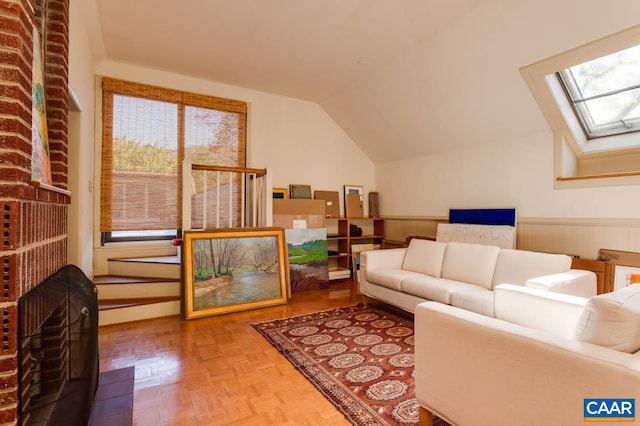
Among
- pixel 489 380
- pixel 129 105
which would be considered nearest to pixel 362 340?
pixel 489 380

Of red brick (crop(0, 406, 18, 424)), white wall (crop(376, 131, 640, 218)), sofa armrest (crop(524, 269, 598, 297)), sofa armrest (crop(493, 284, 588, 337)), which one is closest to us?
red brick (crop(0, 406, 18, 424))

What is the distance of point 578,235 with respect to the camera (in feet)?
10.4

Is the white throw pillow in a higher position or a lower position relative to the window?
lower

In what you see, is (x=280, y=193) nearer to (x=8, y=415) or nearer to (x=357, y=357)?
(x=357, y=357)

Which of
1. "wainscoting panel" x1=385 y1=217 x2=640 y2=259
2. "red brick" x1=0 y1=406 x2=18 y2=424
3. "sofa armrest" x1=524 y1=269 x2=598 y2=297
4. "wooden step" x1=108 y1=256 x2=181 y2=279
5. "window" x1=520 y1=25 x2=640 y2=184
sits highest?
"window" x1=520 y1=25 x2=640 y2=184

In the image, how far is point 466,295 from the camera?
2758mm

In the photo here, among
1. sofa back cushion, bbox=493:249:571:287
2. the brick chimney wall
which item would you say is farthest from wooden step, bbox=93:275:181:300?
sofa back cushion, bbox=493:249:571:287

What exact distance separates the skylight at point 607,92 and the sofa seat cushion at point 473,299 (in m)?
2.10

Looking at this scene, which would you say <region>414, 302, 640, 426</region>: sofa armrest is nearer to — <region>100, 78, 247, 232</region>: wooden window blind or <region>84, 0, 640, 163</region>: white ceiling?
<region>84, 0, 640, 163</region>: white ceiling

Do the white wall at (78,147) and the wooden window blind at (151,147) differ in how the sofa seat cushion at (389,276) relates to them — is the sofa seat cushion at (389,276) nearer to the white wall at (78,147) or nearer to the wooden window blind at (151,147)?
the wooden window blind at (151,147)

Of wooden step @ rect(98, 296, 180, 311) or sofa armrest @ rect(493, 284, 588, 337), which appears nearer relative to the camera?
sofa armrest @ rect(493, 284, 588, 337)

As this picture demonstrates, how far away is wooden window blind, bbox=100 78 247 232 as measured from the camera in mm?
3832

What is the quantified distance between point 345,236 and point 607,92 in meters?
3.59

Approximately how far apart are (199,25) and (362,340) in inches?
133
